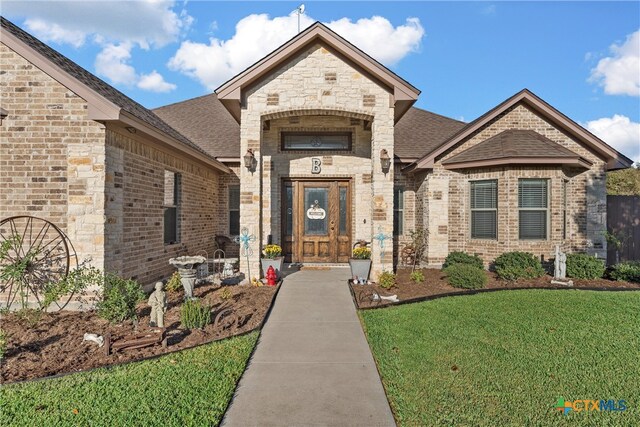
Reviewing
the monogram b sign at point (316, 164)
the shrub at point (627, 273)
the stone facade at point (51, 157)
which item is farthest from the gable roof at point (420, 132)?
the stone facade at point (51, 157)

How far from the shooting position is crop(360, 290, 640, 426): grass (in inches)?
133

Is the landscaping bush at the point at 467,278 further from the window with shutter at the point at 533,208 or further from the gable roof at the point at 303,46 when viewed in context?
the gable roof at the point at 303,46

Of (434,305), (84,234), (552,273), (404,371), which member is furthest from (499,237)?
(84,234)

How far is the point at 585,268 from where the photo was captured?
9.09 meters

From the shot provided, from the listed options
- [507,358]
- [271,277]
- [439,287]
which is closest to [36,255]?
[271,277]

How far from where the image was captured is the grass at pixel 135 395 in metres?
3.24

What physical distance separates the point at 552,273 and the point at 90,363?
1086 cm

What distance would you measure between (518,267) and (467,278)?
1803 millimetres

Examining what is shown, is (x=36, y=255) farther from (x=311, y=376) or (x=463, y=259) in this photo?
(x=463, y=259)

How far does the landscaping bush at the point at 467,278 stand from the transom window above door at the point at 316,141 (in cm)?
512

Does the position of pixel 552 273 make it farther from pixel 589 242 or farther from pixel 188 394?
pixel 188 394

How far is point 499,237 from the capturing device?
33.5 ft

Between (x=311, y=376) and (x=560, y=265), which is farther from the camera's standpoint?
(x=560, y=265)

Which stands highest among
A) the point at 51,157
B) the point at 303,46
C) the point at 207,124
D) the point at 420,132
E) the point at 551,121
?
the point at 303,46
